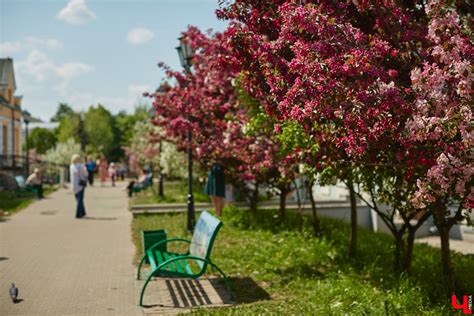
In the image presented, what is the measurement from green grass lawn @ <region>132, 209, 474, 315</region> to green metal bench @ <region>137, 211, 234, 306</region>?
641mm

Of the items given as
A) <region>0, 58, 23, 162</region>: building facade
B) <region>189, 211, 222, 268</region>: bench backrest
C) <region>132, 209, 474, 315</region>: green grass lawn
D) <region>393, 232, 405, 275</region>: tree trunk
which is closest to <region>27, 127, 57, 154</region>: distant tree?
<region>0, 58, 23, 162</region>: building facade

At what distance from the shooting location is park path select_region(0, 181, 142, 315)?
6684 millimetres

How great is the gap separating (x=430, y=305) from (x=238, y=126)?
6683mm

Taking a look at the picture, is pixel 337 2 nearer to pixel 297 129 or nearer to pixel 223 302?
pixel 297 129

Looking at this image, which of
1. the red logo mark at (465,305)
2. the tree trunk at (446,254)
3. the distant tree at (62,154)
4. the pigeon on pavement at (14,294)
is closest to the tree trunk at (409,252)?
the tree trunk at (446,254)

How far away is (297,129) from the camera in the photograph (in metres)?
6.59

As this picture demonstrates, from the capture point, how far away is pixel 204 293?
727 centimetres

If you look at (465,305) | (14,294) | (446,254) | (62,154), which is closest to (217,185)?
(14,294)

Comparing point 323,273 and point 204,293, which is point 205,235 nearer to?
point 204,293

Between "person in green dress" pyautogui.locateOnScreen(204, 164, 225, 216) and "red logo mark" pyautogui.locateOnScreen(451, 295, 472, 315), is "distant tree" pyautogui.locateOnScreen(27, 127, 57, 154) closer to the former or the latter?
"person in green dress" pyautogui.locateOnScreen(204, 164, 225, 216)

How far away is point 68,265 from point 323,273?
4089 millimetres

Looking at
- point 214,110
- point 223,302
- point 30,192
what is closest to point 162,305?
point 223,302

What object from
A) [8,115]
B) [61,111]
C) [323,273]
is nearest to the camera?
[323,273]

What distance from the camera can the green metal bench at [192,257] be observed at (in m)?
6.75
